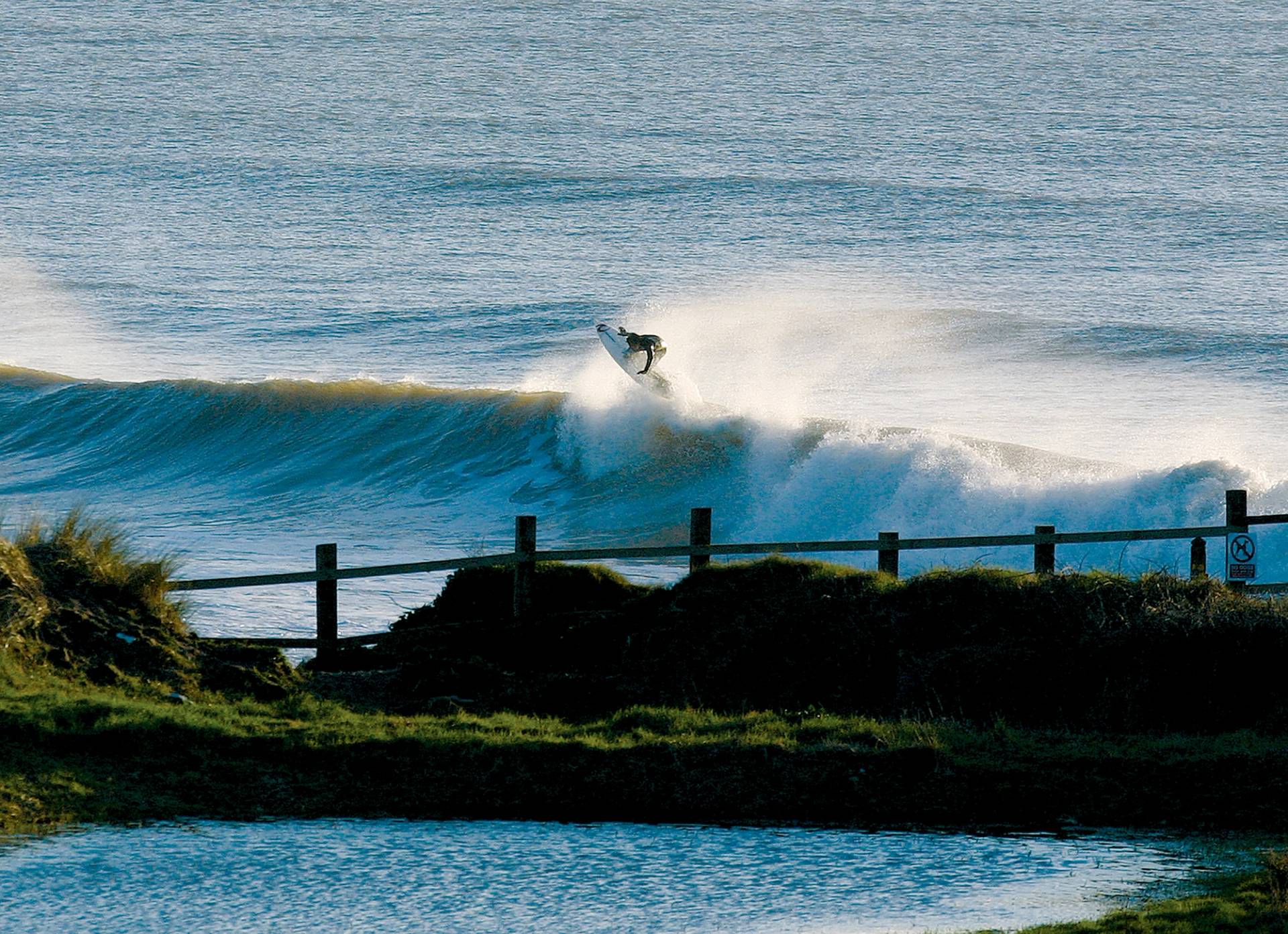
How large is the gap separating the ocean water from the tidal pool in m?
6.75

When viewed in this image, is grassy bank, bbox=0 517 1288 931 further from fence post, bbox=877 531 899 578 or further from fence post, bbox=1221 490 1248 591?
fence post, bbox=1221 490 1248 591

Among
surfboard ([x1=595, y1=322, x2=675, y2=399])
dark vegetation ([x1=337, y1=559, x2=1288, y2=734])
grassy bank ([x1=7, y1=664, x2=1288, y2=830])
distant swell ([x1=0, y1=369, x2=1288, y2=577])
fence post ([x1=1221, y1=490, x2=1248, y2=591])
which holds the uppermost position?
→ surfboard ([x1=595, y1=322, x2=675, y2=399])

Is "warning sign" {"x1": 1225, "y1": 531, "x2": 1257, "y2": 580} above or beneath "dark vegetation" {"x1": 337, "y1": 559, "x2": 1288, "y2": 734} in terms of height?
above

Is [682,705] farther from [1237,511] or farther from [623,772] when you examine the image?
[1237,511]

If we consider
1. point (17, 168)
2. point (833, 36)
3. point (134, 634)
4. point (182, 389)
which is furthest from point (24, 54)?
point (134, 634)

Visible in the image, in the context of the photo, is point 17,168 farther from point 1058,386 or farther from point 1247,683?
point 1247,683

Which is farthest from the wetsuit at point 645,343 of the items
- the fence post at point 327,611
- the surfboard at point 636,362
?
the fence post at point 327,611

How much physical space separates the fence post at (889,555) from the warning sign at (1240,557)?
7.57 ft

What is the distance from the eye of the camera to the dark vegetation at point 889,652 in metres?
11.4

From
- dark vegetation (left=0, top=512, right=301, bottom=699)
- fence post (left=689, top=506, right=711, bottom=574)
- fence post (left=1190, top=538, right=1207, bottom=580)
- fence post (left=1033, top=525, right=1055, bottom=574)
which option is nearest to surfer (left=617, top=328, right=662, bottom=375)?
fence post (left=689, top=506, right=711, bottom=574)

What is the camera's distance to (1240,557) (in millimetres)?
12539

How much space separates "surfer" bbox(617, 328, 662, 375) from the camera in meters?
26.4

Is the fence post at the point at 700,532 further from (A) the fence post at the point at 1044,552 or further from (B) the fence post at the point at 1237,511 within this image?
(B) the fence post at the point at 1237,511

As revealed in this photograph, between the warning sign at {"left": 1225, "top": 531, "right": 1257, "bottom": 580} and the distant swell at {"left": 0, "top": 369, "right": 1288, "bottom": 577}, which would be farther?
the distant swell at {"left": 0, "top": 369, "right": 1288, "bottom": 577}
